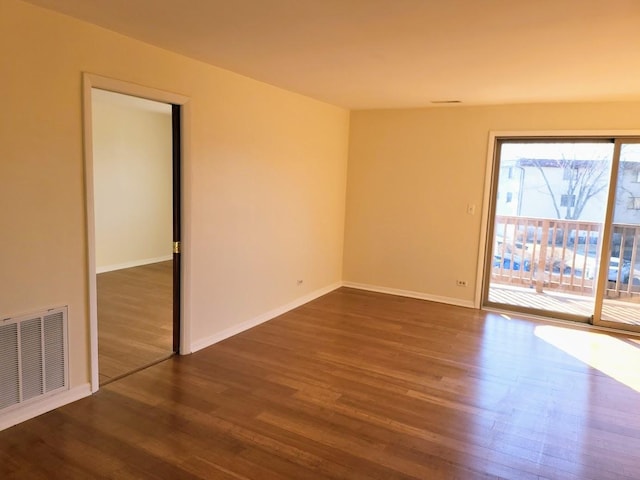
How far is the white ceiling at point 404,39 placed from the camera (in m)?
2.23

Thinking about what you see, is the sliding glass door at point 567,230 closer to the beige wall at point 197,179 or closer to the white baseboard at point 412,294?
the white baseboard at point 412,294

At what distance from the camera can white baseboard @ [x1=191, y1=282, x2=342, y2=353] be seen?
3798mm

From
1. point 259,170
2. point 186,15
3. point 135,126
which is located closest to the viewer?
point 186,15

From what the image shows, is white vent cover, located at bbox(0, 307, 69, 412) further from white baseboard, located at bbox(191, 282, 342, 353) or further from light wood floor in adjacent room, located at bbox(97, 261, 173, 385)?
white baseboard, located at bbox(191, 282, 342, 353)

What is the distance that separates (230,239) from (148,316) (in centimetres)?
138

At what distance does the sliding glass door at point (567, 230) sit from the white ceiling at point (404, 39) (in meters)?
0.91

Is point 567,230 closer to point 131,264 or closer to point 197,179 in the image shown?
point 197,179

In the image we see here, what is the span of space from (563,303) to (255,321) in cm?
372

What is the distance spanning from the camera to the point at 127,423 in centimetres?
261

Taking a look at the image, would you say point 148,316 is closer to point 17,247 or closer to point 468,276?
point 17,247

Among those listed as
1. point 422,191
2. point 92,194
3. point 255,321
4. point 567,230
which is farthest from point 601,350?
point 92,194

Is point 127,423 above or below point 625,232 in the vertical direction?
below

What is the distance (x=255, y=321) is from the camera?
443cm

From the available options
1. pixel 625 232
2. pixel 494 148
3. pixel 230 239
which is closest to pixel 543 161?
pixel 494 148
